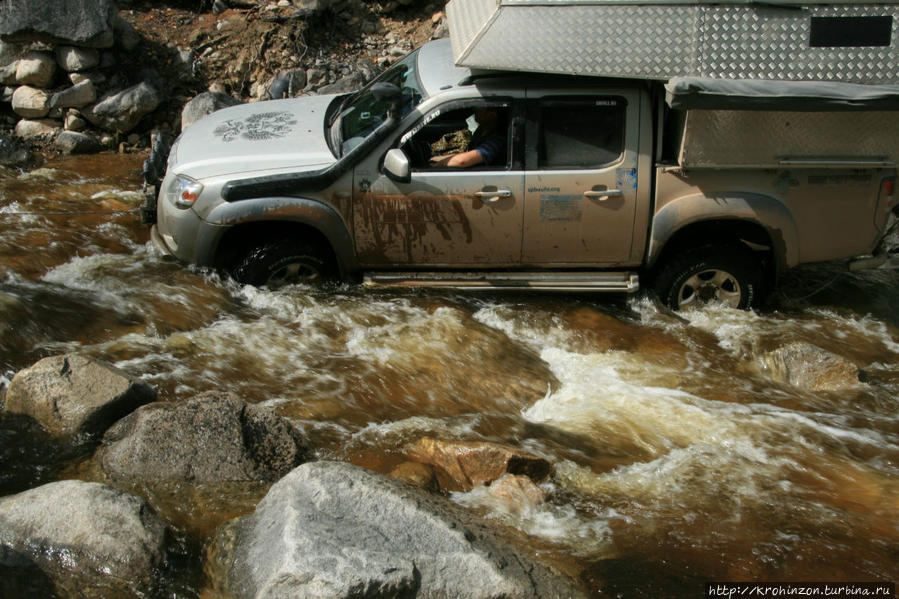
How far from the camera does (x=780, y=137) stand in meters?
5.66

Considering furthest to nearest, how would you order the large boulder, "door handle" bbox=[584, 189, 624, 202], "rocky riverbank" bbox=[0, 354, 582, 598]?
the large boulder
"door handle" bbox=[584, 189, 624, 202]
"rocky riverbank" bbox=[0, 354, 582, 598]

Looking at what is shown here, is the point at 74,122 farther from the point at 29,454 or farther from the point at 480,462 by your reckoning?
the point at 480,462

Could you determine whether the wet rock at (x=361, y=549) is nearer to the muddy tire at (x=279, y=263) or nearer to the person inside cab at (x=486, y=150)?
the muddy tire at (x=279, y=263)

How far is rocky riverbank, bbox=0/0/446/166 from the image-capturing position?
9688 millimetres

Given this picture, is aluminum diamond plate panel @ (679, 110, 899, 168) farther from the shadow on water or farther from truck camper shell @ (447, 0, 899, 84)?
the shadow on water

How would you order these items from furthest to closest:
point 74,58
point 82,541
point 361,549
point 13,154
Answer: point 74,58, point 13,154, point 82,541, point 361,549

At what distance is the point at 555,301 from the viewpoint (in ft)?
21.9

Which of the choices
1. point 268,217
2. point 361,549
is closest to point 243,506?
point 361,549

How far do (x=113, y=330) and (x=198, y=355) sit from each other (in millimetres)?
669

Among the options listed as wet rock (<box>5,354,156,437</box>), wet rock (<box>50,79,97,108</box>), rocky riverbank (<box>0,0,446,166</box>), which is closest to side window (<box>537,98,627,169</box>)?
wet rock (<box>5,354,156,437</box>)

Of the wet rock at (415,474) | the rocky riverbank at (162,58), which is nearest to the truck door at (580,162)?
the wet rock at (415,474)

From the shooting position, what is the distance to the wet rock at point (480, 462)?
4367 millimetres

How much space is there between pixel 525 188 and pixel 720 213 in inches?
57.1

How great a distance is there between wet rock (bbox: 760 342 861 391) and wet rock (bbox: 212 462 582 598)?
314cm
